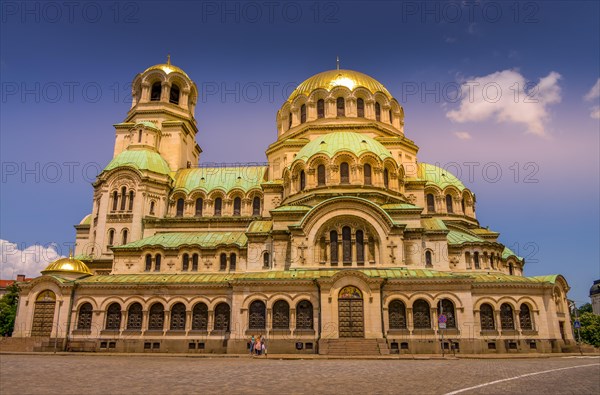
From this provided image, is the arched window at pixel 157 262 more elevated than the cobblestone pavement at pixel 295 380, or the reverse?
the arched window at pixel 157 262

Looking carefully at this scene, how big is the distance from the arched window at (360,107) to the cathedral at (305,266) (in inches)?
12.6

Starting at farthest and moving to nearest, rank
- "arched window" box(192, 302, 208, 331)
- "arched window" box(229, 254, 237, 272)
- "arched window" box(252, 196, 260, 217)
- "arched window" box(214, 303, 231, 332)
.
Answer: "arched window" box(252, 196, 260, 217)
"arched window" box(229, 254, 237, 272)
"arched window" box(192, 302, 208, 331)
"arched window" box(214, 303, 231, 332)

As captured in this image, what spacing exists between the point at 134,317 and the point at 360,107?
99.7ft

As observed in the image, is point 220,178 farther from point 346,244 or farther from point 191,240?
point 346,244

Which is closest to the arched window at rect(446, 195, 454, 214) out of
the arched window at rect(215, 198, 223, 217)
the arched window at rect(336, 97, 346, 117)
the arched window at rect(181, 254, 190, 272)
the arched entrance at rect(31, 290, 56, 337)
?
the arched window at rect(336, 97, 346, 117)

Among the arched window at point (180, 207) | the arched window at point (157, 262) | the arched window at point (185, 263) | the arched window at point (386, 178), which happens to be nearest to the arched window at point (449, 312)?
the arched window at point (386, 178)

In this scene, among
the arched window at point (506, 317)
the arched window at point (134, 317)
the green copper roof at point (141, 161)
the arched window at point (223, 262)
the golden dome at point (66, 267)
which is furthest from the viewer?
the green copper roof at point (141, 161)

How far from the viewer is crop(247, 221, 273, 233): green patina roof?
129 feet

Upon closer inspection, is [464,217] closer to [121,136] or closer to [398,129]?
[398,129]

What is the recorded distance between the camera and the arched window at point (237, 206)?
48062 millimetres

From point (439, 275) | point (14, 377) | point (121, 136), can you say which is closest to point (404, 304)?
point (439, 275)

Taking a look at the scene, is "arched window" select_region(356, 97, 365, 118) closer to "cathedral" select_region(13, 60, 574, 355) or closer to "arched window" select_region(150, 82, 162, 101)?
"cathedral" select_region(13, 60, 574, 355)

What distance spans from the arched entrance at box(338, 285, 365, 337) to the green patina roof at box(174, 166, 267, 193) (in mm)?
18800

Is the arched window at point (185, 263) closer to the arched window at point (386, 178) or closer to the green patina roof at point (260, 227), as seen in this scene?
the green patina roof at point (260, 227)
